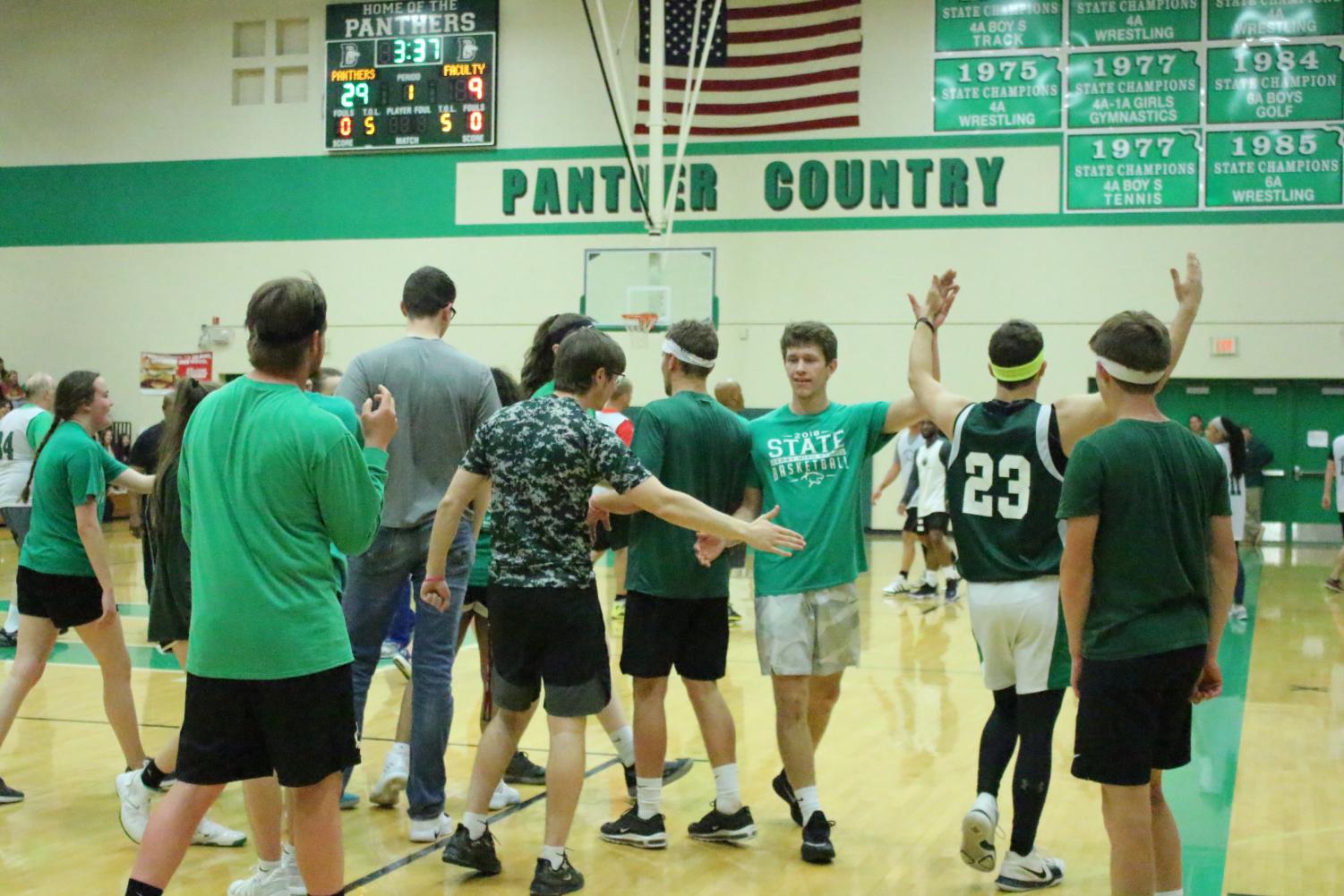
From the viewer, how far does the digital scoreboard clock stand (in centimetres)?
2017

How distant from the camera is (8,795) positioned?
527 centimetres

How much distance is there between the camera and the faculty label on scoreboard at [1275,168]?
1758 cm

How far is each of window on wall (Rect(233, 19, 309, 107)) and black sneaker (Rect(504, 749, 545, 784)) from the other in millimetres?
17739

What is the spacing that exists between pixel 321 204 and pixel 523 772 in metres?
17.0

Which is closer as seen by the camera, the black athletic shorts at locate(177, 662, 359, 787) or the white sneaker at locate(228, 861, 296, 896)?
the black athletic shorts at locate(177, 662, 359, 787)

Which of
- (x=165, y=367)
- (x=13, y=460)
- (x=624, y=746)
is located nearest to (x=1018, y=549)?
(x=624, y=746)

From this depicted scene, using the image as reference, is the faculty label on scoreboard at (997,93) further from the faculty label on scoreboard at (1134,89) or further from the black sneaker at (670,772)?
the black sneaker at (670,772)

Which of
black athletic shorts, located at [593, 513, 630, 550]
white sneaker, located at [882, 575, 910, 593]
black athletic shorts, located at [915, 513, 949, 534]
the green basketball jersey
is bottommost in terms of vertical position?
white sneaker, located at [882, 575, 910, 593]

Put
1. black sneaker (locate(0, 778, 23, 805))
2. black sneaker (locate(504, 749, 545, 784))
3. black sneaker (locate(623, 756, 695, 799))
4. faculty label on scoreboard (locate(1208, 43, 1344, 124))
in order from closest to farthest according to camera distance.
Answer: black sneaker (locate(0, 778, 23, 805)) → black sneaker (locate(623, 756, 695, 799)) → black sneaker (locate(504, 749, 545, 784)) → faculty label on scoreboard (locate(1208, 43, 1344, 124))

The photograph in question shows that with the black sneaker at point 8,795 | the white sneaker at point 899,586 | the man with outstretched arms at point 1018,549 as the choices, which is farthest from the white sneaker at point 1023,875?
the white sneaker at point 899,586

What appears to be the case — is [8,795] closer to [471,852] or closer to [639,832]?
[471,852]

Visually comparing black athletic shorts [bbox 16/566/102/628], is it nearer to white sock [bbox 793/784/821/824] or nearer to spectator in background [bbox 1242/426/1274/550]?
white sock [bbox 793/784/821/824]

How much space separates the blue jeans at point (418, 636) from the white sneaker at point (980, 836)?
191 cm

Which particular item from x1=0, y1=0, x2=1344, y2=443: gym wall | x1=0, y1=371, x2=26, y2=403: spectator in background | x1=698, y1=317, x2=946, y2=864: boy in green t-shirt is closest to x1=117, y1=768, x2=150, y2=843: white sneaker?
x1=698, y1=317, x2=946, y2=864: boy in green t-shirt
